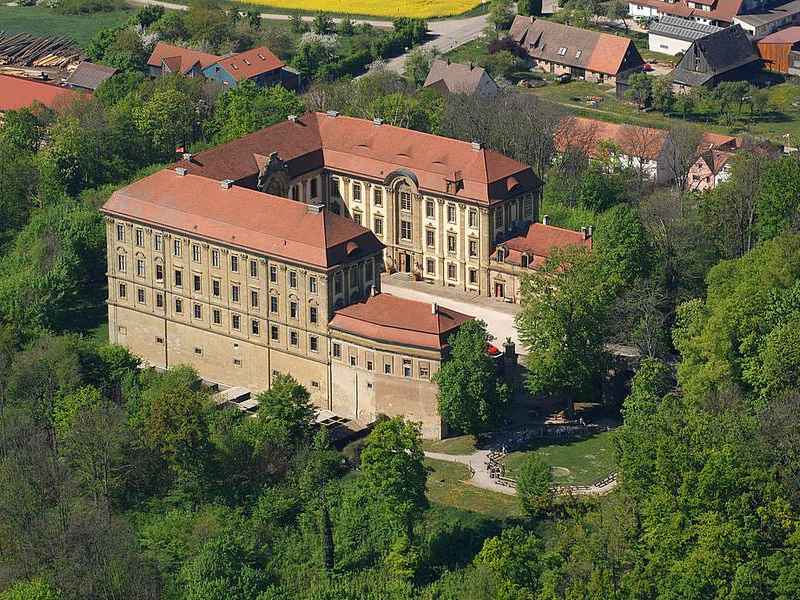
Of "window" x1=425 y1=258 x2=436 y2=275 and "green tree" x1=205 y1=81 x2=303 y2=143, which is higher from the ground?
"green tree" x1=205 y1=81 x2=303 y2=143

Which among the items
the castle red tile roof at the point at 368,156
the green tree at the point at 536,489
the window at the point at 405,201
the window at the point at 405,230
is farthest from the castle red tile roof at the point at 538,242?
the green tree at the point at 536,489

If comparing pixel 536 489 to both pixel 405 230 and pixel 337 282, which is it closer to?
pixel 337 282

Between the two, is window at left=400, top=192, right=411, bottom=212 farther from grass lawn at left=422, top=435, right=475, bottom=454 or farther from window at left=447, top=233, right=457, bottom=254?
grass lawn at left=422, top=435, right=475, bottom=454

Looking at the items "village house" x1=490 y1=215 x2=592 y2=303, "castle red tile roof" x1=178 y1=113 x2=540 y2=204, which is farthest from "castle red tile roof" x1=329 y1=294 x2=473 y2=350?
"castle red tile roof" x1=178 y1=113 x2=540 y2=204

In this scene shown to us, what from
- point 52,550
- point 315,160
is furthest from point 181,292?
point 52,550

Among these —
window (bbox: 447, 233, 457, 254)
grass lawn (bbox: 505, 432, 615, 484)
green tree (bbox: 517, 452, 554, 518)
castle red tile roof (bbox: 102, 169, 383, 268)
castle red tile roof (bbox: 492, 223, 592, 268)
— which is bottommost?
grass lawn (bbox: 505, 432, 615, 484)

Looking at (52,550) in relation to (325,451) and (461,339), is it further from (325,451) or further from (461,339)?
(461,339)

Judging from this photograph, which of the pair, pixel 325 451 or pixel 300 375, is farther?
pixel 300 375

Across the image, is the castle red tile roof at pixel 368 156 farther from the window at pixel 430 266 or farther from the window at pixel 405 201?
the window at pixel 430 266
